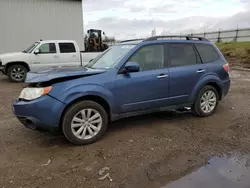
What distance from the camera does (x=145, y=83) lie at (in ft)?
15.5

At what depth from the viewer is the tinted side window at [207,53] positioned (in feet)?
18.6

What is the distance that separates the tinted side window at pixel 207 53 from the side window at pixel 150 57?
1101 millimetres

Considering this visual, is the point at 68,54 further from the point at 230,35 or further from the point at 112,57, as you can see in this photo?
the point at 230,35

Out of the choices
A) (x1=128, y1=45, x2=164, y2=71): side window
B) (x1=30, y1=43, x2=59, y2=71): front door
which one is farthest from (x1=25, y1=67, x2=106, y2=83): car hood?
(x1=30, y1=43, x2=59, y2=71): front door

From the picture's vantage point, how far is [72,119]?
410cm

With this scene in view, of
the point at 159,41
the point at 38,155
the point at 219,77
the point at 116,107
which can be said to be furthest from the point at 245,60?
the point at 38,155

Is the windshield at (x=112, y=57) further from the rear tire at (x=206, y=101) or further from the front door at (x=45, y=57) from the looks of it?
the front door at (x=45, y=57)

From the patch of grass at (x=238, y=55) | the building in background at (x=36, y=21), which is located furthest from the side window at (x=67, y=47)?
the patch of grass at (x=238, y=55)

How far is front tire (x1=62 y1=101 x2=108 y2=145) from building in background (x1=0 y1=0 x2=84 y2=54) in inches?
565

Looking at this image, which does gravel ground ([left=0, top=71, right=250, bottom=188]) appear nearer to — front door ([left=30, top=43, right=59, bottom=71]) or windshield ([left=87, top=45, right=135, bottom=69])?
windshield ([left=87, top=45, right=135, bottom=69])

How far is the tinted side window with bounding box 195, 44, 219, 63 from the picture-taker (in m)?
5.67

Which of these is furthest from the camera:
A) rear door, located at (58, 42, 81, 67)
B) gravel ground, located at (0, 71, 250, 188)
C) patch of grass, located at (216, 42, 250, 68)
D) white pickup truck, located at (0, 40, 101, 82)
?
patch of grass, located at (216, 42, 250, 68)

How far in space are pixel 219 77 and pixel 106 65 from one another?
9.01 feet

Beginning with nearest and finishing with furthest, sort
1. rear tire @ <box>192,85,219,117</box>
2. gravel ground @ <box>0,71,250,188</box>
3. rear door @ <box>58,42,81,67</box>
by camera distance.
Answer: gravel ground @ <box>0,71,250,188</box>
rear tire @ <box>192,85,219,117</box>
rear door @ <box>58,42,81,67</box>
